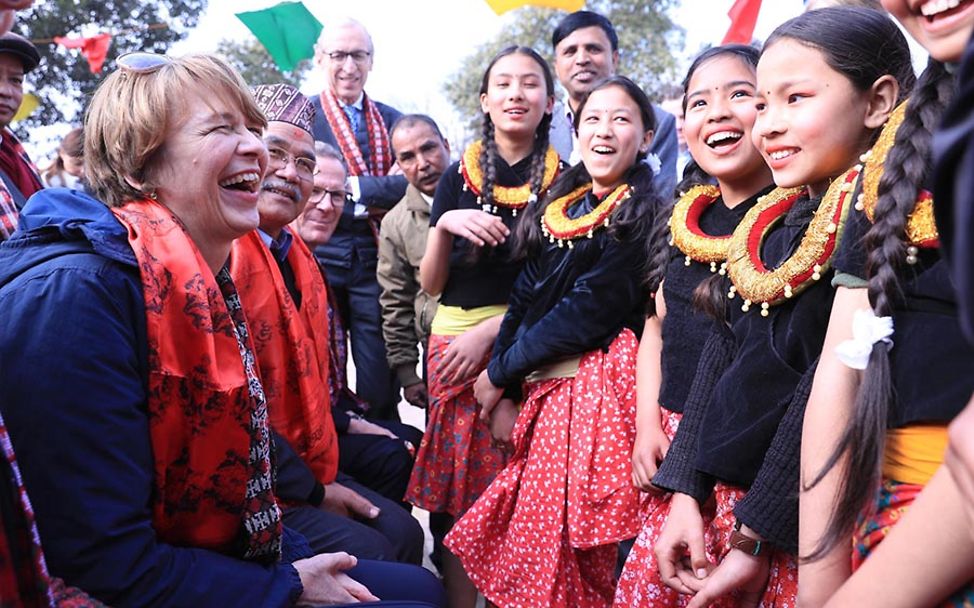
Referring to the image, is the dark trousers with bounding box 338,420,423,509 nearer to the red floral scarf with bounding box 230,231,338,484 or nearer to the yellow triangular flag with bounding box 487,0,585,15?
the red floral scarf with bounding box 230,231,338,484

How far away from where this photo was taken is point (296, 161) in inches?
116

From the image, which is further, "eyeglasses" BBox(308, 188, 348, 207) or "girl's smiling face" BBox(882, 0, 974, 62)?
"eyeglasses" BBox(308, 188, 348, 207)

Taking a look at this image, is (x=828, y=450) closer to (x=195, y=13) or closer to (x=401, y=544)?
(x=401, y=544)

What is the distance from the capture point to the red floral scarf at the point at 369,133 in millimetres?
4758

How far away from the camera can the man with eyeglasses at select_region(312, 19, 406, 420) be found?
4.12 metres

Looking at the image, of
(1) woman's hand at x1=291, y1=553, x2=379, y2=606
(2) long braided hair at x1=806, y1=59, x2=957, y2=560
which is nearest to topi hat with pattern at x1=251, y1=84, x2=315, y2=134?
(1) woman's hand at x1=291, y1=553, x2=379, y2=606

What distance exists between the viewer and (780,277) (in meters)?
1.74

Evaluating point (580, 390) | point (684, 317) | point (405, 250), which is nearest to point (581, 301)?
point (580, 390)

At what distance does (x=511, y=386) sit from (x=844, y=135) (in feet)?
5.39

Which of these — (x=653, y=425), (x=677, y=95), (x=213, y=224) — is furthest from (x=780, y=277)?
(x=677, y=95)

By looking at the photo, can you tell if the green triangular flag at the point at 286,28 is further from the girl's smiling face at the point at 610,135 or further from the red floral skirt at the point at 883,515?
the red floral skirt at the point at 883,515

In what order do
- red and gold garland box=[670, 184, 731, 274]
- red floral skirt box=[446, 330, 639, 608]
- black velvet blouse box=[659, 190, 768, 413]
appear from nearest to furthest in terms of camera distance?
red and gold garland box=[670, 184, 731, 274], black velvet blouse box=[659, 190, 768, 413], red floral skirt box=[446, 330, 639, 608]

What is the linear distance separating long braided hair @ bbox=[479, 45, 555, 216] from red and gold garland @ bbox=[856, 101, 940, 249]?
190cm

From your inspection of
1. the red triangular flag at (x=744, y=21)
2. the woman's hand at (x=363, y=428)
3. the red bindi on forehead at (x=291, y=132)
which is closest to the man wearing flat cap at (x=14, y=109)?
the red bindi on forehead at (x=291, y=132)
